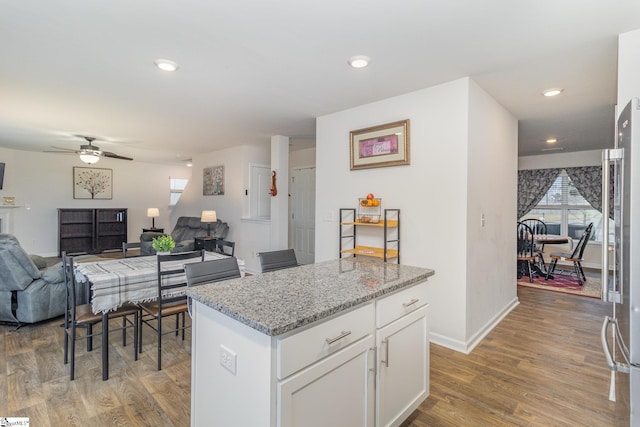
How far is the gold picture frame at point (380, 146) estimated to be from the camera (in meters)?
3.21

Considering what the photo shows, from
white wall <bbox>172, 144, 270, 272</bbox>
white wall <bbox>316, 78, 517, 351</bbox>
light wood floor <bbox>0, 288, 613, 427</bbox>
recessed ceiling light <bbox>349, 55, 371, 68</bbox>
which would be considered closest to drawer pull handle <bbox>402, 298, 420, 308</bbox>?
light wood floor <bbox>0, 288, 613, 427</bbox>

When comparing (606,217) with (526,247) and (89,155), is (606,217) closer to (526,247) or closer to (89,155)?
(526,247)

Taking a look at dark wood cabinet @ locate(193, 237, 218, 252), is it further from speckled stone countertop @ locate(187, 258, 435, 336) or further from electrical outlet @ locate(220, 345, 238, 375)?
electrical outlet @ locate(220, 345, 238, 375)

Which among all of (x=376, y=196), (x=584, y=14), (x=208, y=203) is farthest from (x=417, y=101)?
(x=208, y=203)

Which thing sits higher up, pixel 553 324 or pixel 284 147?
pixel 284 147

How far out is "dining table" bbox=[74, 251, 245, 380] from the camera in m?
2.32

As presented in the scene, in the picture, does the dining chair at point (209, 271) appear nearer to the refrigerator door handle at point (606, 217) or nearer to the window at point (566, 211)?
the refrigerator door handle at point (606, 217)

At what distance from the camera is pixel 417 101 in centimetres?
311

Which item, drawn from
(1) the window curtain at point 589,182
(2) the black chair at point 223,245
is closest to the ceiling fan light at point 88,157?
(2) the black chair at point 223,245

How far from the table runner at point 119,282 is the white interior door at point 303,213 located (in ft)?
12.1

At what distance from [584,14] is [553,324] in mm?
3068

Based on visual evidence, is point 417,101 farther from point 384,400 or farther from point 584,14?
point 384,400

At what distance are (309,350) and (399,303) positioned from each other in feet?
2.26

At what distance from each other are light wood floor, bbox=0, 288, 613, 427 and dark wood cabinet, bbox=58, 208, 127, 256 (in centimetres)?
493
